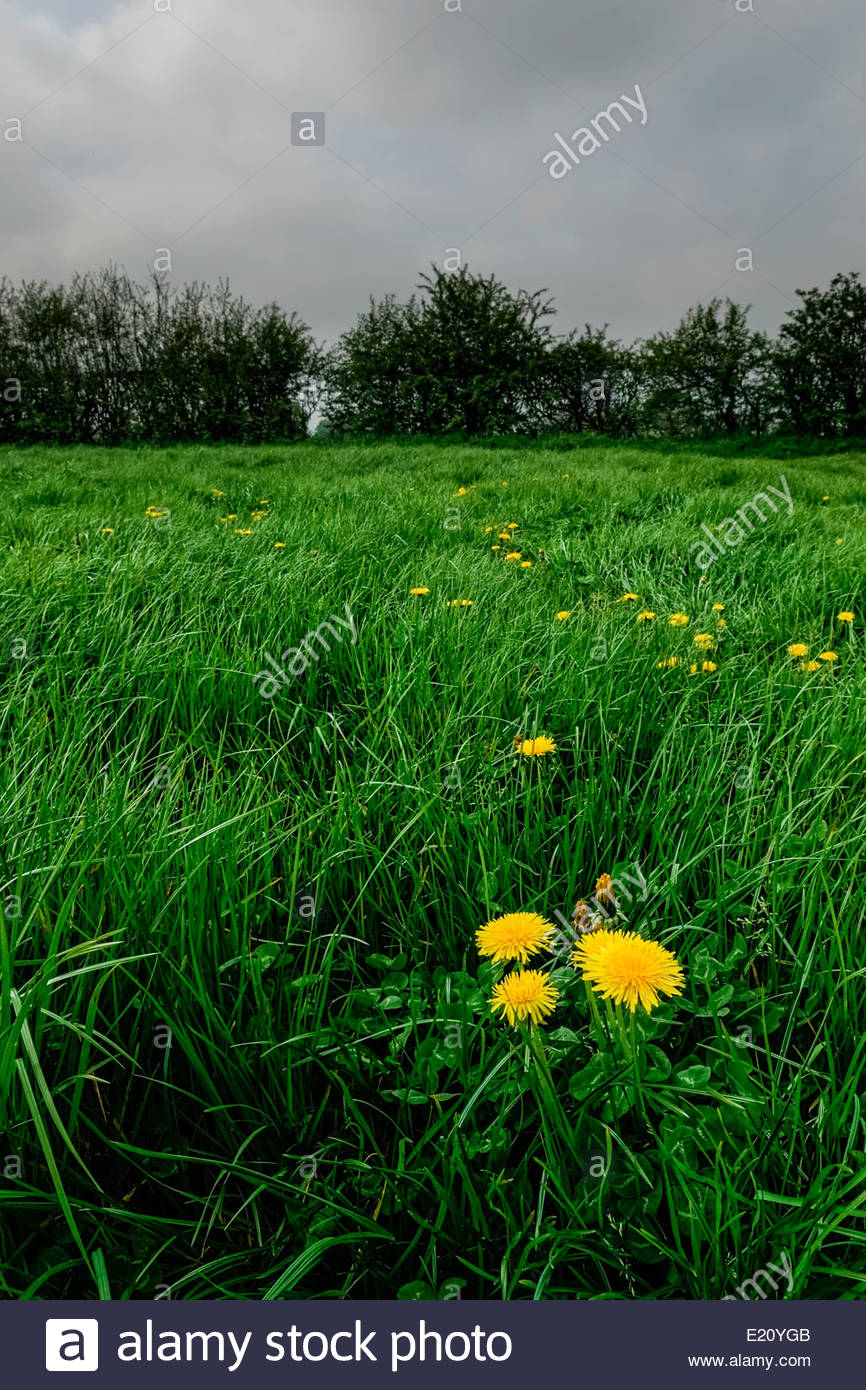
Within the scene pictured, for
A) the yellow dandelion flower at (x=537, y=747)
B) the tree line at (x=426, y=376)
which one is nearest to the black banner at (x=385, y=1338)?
the yellow dandelion flower at (x=537, y=747)

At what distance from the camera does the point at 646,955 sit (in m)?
0.81

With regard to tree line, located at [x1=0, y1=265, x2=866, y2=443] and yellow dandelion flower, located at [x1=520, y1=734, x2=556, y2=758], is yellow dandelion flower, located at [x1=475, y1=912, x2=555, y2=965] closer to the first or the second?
yellow dandelion flower, located at [x1=520, y1=734, x2=556, y2=758]

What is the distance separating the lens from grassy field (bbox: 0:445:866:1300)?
2.65 feet

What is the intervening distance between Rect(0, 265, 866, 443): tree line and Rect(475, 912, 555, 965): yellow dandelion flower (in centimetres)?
2135

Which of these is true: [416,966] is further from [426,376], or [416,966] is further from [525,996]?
[426,376]

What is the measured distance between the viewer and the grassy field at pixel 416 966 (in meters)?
0.81

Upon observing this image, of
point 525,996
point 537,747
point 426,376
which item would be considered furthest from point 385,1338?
point 426,376

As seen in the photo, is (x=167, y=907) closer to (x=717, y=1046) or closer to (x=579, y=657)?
(x=717, y=1046)

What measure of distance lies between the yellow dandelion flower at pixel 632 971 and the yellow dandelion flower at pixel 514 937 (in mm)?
93

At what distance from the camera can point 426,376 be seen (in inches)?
827

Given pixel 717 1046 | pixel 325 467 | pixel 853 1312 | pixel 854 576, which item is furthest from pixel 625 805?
pixel 325 467

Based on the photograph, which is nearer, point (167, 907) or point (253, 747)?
point (167, 907)

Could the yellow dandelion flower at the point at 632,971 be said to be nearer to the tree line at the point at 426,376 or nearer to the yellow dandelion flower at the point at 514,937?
the yellow dandelion flower at the point at 514,937

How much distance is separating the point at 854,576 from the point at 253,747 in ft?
9.27
